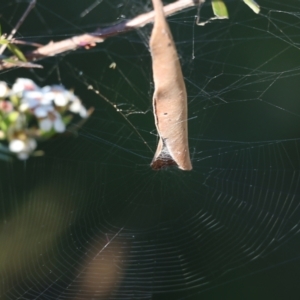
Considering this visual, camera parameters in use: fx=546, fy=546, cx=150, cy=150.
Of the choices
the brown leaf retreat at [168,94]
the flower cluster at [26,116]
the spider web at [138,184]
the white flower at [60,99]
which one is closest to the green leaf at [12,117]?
the flower cluster at [26,116]

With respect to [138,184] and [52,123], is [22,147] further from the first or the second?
[138,184]

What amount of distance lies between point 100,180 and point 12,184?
1.02 feet

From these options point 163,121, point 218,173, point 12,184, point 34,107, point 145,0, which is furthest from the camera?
point 12,184

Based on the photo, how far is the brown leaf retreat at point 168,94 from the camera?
2.07 ft

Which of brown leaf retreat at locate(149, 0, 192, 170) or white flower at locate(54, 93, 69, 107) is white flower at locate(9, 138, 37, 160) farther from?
brown leaf retreat at locate(149, 0, 192, 170)

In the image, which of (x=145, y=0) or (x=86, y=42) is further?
(x=145, y=0)

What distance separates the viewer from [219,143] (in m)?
1.76

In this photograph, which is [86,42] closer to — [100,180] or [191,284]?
[100,180]

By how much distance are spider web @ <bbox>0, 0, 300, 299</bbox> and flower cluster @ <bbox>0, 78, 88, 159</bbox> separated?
0.79 meters

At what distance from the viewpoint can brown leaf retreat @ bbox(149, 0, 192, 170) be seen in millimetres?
631

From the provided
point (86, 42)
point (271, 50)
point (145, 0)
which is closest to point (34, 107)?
point (86, 42)

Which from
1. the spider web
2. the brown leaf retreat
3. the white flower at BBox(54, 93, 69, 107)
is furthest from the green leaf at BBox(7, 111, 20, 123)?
the spider web

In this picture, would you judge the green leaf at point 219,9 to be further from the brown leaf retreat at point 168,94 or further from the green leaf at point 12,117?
the green leaf at point 12,117

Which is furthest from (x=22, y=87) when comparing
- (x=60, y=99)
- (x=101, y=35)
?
(x=101, y=35)
